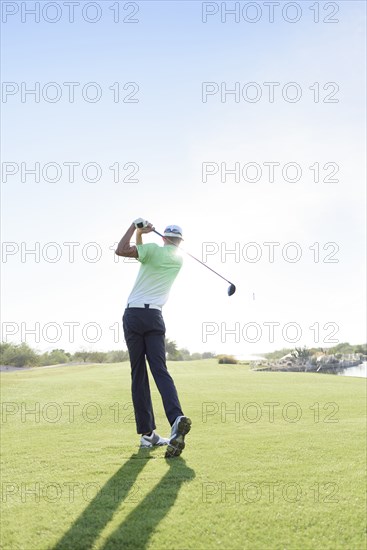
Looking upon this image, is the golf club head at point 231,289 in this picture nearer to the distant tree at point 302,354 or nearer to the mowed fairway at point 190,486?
the mowed fairway at point 190,486

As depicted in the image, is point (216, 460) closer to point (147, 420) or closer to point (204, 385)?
point (147, 420)

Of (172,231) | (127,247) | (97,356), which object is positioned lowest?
(97,356)

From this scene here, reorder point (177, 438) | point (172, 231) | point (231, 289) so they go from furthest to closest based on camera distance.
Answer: point (231, 289)
point (172, 231)
point (177, 438)

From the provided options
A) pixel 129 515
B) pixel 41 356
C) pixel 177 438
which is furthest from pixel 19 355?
pixel 129 515

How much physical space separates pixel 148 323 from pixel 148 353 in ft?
1.17

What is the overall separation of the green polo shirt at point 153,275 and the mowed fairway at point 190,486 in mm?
1710

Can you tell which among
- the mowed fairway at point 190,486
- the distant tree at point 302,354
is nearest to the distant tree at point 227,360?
the distant tree at point 302,354

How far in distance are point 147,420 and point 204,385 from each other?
9.03 m

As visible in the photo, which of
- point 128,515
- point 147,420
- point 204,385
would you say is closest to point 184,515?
point 128,515

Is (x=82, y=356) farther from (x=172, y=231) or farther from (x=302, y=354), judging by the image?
(x=172, y=231)

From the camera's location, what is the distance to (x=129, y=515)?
3.67 m

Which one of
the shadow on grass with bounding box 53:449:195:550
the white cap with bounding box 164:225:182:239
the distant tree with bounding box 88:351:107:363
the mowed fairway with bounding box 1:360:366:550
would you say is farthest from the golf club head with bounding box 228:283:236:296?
the distant tree with bounding box 88:351:107:363

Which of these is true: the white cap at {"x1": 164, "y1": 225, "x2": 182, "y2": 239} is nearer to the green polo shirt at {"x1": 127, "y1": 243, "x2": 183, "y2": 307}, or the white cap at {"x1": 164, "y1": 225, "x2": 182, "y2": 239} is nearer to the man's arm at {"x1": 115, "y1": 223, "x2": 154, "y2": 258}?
the green polo shirt at {"x1": 127, "y1": 243, "x2": 183, "y2": 307}

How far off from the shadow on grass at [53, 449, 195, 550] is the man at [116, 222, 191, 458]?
1.01 m
